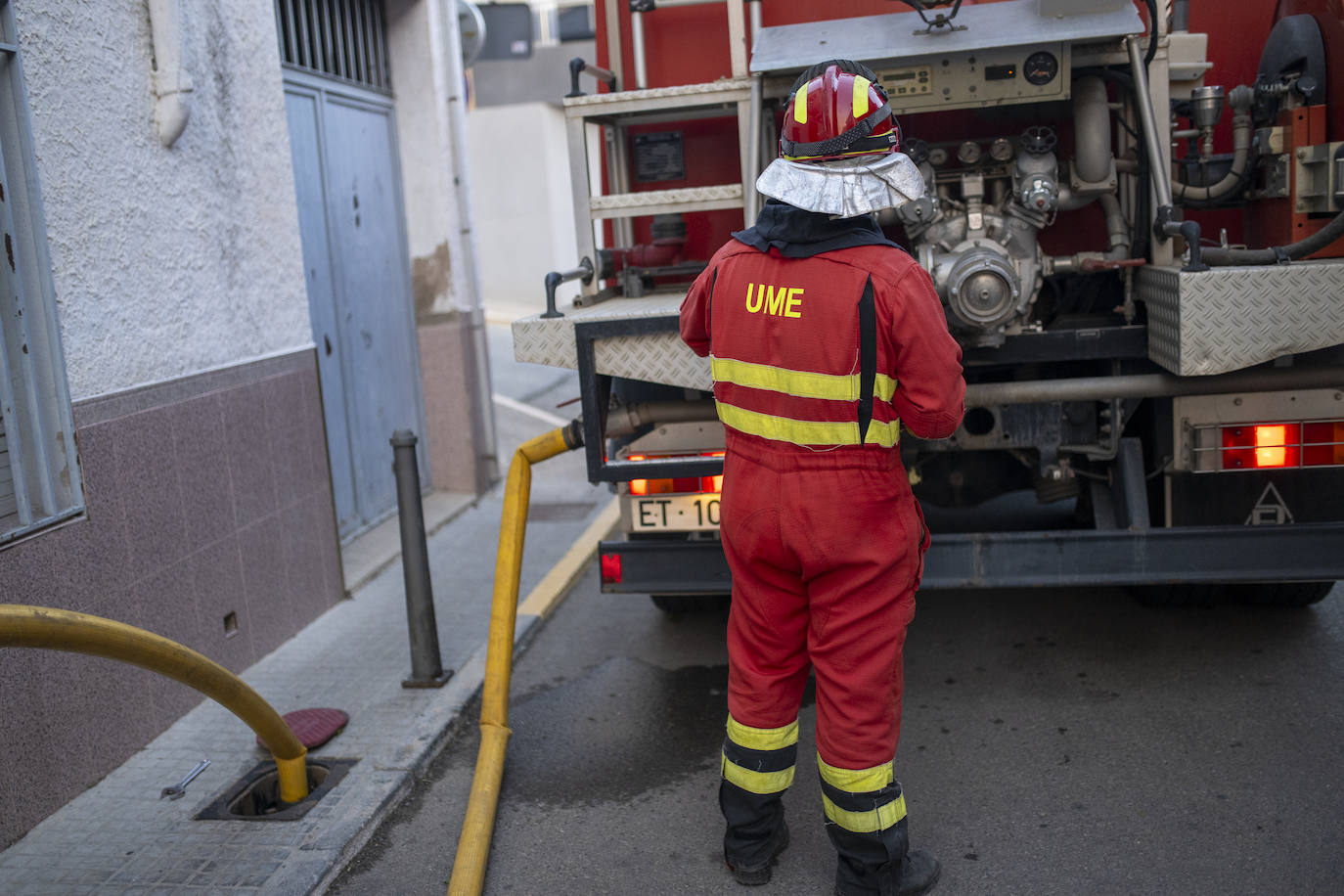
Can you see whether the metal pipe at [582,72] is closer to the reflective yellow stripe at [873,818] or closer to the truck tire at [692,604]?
the truck tire at [692,604]

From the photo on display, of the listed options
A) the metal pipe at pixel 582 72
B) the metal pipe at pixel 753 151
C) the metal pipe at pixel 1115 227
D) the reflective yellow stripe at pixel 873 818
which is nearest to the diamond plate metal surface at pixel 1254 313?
the metal pipe at pixel 1115 227

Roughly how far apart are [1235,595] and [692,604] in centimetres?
242

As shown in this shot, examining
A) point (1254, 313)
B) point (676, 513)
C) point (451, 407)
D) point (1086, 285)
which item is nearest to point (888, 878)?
point (676, 513)

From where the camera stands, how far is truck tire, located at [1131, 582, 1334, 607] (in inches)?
204

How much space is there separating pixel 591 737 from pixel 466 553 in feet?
9.05

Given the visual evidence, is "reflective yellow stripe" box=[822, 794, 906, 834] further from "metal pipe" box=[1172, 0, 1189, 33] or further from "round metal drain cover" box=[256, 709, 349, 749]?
"metal pipe" box=[1172, 0, 1189, 33]

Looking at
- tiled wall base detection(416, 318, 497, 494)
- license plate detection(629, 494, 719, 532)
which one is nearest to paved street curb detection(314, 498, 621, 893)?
license plate detection(629, 494, 719, 532)

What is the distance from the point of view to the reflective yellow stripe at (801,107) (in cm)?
313

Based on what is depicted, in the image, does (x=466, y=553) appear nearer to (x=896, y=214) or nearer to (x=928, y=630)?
(x=928, y=630)

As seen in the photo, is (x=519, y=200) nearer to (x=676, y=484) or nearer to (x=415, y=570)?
(x=415, y=570)

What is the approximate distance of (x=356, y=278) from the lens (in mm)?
7430

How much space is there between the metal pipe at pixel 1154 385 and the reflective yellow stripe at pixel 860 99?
1304 mm

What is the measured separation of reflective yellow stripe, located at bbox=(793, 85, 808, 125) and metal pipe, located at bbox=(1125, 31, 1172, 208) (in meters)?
1.59

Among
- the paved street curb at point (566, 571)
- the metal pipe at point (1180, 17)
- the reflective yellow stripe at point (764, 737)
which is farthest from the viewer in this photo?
the paved street curb at point (566, 571)
